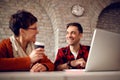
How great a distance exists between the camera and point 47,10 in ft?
14.7

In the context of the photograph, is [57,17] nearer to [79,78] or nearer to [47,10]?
[47,10]

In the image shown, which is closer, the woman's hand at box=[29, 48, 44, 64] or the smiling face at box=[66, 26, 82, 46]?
the woman's hand at box=[29, 48, 44, 64]

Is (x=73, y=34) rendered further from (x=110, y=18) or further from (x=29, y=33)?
(x=110, y=18)

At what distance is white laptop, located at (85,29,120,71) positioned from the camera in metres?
0.96

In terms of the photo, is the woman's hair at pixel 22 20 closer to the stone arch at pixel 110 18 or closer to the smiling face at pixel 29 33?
the smiling face at pixel 29 33

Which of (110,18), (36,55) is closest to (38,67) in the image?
(36,55)

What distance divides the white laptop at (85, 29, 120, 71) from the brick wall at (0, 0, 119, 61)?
126 inches

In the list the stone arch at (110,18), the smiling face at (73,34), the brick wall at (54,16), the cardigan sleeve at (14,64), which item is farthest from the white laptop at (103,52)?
the stone arch at (110,18)

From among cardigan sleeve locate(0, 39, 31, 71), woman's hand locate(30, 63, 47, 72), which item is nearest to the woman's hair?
woman's hand locate(30, 63, 47, 72)

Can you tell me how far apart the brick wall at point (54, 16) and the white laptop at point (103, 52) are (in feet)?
10.5

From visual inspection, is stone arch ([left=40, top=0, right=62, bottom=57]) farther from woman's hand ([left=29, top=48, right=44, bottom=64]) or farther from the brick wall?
woman's hand ([left=29, top=48, right=44, bottom=64])

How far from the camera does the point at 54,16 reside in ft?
14.4

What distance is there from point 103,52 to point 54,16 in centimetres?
344

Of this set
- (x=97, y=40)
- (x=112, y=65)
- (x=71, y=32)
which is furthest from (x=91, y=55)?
(x=71, y=32)
